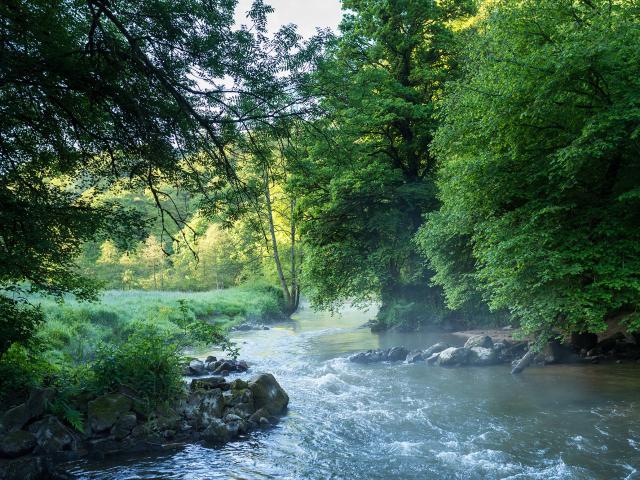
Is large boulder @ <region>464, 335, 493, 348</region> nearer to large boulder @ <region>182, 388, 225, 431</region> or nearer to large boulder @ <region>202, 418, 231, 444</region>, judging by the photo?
large boulder @ <region>182, 388, 225, 431</region>

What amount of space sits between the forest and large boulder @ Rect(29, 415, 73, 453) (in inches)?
9.3

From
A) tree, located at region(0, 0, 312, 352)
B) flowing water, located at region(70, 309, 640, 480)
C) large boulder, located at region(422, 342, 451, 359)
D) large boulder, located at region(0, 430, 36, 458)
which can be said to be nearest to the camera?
tree, located at region(0, 0, 312, 352)

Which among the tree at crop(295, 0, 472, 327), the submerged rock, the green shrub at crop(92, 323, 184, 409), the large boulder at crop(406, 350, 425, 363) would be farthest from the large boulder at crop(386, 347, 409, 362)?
the green shrub at crop(92, 323, 184, 409)

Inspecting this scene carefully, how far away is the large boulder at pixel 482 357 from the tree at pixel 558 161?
3131 mm

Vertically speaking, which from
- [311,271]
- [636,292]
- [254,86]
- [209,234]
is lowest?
[636,292]

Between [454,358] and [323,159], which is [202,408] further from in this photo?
[454,358]

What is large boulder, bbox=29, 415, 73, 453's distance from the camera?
311 inches

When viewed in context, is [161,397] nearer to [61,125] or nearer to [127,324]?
[61,125]

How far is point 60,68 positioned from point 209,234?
39739mm

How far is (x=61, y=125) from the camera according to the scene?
22.6 ft

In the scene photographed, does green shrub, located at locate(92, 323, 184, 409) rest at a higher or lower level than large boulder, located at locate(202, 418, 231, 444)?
higher

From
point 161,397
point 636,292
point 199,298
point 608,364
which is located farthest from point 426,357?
point 199,298

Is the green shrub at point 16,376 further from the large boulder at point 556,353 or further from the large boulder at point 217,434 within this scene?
the large boulder at point 556,353

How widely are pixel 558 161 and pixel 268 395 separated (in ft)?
25.5
